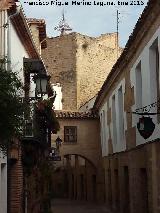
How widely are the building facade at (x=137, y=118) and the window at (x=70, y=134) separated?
23.6 feet

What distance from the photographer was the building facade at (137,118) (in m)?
14.3

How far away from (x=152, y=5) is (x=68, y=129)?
2058 cm

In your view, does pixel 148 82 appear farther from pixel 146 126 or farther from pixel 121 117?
pixel 121 117

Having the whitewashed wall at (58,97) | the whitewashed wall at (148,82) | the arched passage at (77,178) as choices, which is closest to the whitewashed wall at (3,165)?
the whitewashed wall at (148,82)

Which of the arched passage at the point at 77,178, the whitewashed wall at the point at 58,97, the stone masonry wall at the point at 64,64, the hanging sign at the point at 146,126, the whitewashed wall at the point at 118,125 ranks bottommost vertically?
the arched passage at the point at 77,178

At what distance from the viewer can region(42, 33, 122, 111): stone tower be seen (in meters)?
46.7

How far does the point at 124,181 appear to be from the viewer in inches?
834

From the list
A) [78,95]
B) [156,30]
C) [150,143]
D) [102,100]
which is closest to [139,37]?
[156,30]

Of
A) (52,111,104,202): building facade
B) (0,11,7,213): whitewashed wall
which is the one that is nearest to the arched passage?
(52,111,104,202): building facade

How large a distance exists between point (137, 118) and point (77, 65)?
1186 inches

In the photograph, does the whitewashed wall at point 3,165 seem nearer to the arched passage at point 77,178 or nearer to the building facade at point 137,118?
the building facade at point 137,118

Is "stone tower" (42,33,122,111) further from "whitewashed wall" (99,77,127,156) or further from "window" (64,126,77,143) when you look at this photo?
"whitewashed wall" (99,77,127,156)

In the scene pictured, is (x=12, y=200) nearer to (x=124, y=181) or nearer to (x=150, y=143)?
(x=150, y=143)

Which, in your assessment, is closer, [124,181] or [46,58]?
[124,181]
